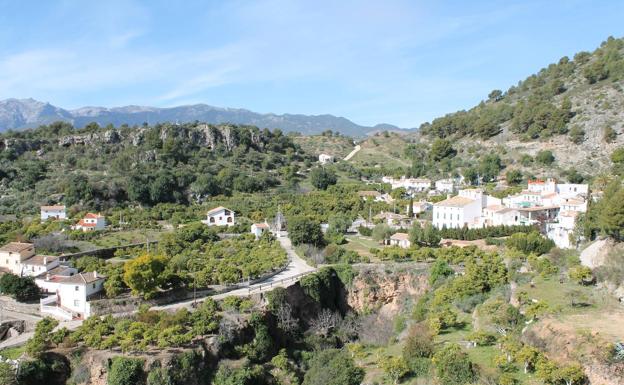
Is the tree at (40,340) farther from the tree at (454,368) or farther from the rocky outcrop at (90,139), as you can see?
the rocky outcrop at (90,139)

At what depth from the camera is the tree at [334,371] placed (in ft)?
74.1

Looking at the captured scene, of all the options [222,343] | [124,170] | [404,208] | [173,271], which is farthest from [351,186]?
[222,343]

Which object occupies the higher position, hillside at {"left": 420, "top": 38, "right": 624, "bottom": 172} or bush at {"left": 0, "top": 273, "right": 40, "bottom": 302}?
hillside at {"left": 420, "top": 38, "right": 624, "bottom": 172}

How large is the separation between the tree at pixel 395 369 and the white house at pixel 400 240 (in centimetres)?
1990

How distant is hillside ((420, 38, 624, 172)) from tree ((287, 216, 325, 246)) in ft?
125

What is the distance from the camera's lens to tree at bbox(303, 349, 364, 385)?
2258cm

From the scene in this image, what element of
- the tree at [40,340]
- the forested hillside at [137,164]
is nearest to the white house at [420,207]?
the forested hillside at [137,164]

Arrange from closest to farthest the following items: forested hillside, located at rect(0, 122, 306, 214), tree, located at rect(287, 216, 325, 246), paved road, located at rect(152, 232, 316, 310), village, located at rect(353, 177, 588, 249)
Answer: paved road, located at rect(152, 232, 316, 310) < village, located at rect(353, 177, 588, 249) < tree, located at rect(287, 216, 325, 246) < forested hillside, located at rect(0, 122, 306, 214)

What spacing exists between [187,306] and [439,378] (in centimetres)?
1474

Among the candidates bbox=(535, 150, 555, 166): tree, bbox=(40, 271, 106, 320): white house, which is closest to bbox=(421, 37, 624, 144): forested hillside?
bbox=(535, 150, 555, 166): tree

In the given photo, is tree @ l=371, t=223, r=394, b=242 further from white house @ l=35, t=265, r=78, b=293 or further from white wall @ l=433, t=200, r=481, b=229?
white house @ l=35, t=265, r=78, b=293

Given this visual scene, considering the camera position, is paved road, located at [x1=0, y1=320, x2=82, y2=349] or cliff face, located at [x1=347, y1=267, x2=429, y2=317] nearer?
paved road, located at [x1=0, y1=320, x2=82, y2=349]

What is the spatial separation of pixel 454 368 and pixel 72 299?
21.0 meters

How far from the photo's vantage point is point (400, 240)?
42312 mm
